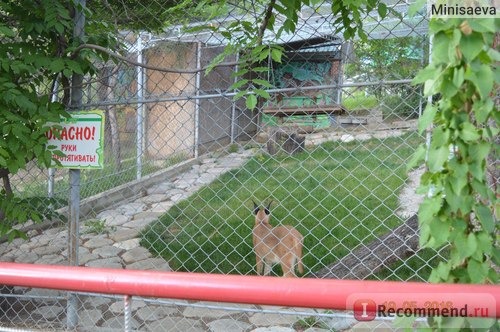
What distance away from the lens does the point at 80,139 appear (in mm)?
2875

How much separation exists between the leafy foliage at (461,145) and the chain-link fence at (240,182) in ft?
3.03

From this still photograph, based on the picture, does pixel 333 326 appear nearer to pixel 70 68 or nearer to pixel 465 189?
pixel 70 68

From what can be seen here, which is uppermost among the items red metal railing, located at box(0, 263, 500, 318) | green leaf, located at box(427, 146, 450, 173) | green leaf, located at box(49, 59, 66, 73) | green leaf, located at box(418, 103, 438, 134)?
green leaf, located at box(49, 59, 66, 73)

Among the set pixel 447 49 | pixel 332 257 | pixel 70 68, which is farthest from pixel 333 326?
pixel 447 49

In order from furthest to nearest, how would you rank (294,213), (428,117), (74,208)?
(294,213)
(74,208)
(428,117)

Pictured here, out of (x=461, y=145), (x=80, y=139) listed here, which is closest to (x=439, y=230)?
(x=461, y=145)

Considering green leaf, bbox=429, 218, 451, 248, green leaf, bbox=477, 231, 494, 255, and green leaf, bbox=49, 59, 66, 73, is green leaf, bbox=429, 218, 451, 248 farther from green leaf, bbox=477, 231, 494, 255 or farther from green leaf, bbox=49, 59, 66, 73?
green leaf, bbox=49, 59, 66, 73

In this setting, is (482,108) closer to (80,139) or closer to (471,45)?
(471,45)

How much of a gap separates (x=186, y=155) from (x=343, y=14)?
508 cm

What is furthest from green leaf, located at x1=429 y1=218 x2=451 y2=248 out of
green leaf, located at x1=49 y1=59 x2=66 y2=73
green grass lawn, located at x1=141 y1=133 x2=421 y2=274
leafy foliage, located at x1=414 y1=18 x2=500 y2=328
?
green grass lawn, located at x1=141 y1=133 x2=421 y2=274

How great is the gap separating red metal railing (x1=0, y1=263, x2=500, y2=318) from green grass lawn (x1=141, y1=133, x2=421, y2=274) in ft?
9.10

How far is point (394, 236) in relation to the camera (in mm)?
3805

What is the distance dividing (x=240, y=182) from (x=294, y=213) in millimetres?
1020

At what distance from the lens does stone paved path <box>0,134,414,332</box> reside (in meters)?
3.36
